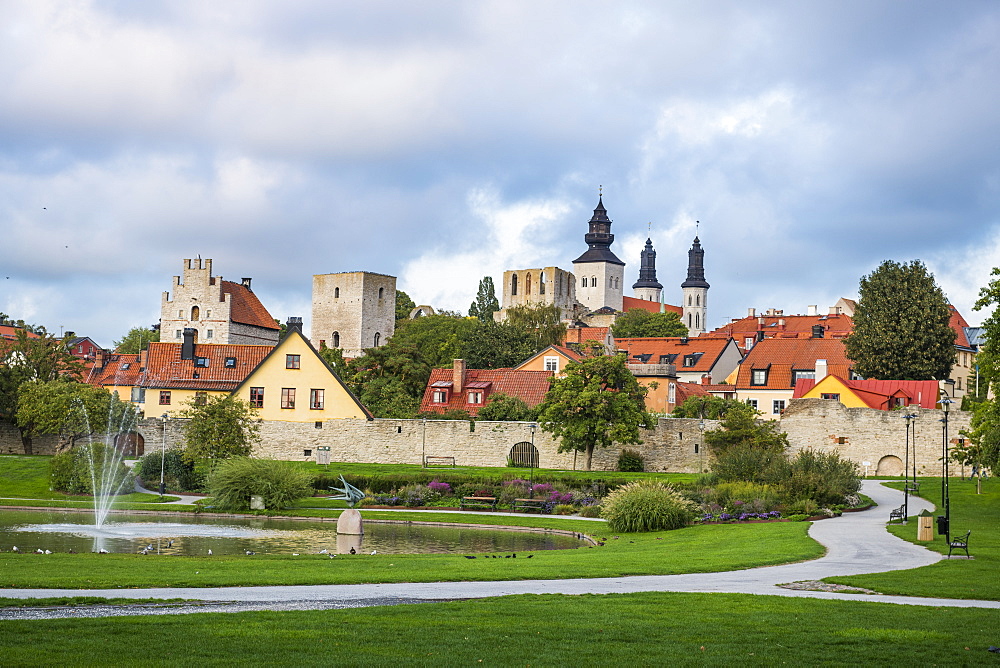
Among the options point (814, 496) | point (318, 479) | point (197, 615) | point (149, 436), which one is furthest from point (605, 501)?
point (149, 436)

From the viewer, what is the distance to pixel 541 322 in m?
97.8

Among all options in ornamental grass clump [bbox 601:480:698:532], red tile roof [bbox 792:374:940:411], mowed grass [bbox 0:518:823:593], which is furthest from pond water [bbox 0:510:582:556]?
red tile roof [bbox 792:374:940:411]

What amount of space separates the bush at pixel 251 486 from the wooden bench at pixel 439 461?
54.6ft

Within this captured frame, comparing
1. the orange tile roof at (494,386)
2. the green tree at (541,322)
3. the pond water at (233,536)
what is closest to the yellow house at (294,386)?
the orange tile roof at (494,386)

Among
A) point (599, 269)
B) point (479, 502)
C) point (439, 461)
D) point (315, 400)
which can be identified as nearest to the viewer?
point (479, 502)

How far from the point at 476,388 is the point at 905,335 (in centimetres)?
2747

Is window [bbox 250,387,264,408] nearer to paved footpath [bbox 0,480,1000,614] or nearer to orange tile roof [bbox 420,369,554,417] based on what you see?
orange tile roof [bbox 420,369,554,417]

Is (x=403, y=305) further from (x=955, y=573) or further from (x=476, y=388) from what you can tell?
(x=955, y=573)

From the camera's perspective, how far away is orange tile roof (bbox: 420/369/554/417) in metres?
57.3

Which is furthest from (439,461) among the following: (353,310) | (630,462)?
(353,310)

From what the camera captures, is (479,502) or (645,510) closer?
(645,510)

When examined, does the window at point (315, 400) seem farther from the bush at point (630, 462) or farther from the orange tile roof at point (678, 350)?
the orange tile roof at point (678, 350)

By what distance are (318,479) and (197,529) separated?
12968mm

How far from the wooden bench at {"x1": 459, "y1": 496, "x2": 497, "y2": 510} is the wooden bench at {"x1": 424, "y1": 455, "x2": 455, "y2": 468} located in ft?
42.5
